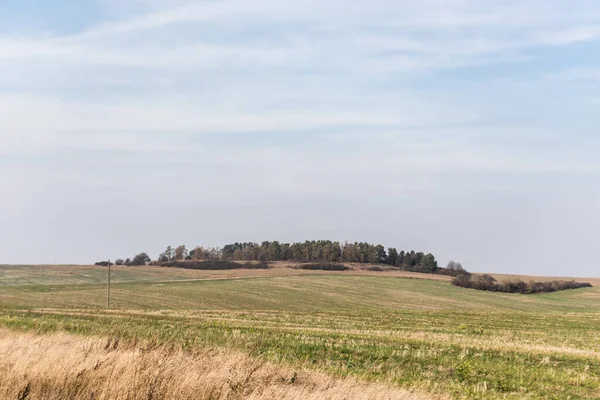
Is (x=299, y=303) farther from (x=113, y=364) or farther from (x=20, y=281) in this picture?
(x=113, y=364)

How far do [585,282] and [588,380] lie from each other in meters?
121

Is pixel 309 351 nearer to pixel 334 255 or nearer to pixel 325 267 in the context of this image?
pixel 325 267

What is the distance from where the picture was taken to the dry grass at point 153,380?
9.73 metres

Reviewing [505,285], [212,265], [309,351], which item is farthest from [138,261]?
[309,351]

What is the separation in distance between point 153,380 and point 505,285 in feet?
355

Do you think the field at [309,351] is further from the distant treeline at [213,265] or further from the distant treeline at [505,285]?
the distant treeline at [213,265]

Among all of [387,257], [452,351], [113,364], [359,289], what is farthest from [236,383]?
[387,257]

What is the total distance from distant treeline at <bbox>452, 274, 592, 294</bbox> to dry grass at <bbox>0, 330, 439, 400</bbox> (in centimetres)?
10163

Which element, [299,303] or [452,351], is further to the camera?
[299,303]

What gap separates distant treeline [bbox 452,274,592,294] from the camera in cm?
10894

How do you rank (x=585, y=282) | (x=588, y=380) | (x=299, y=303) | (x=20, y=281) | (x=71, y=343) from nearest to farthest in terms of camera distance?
(x=71, y=343) → (x=588, y=380) → (x=299, y=303) → (x=20, y=281) → (x=585, y=282)

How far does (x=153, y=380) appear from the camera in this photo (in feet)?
32.4

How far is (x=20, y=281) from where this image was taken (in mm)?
81688

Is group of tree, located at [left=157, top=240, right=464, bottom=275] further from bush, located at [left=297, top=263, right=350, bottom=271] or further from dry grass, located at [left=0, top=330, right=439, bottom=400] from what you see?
dry grass, located at [left=0, top=330, right=439, bottom=400]
